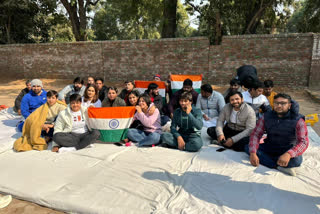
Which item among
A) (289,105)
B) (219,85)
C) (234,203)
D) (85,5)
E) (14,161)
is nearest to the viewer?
(234,203)

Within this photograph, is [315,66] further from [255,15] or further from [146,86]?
[146,86]

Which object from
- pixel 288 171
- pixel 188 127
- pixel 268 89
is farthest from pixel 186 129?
pixel 268 89

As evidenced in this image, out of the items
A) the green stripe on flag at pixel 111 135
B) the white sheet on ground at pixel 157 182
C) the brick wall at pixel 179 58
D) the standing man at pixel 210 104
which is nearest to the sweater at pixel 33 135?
the white sheet on ground at pixel 157 182

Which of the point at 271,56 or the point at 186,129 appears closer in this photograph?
the point at 186,129

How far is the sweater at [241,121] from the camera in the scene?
3.51 m

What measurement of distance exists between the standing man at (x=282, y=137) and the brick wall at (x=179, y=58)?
23.5 feet

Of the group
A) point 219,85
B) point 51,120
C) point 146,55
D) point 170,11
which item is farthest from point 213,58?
point 51,120

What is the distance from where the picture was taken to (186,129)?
12.2ft

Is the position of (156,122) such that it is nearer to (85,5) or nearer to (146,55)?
(146,55)

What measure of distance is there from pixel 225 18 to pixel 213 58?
6.24 ft

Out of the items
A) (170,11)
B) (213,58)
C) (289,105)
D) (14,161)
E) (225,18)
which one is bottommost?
(14,161)

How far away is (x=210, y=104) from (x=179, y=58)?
560cm

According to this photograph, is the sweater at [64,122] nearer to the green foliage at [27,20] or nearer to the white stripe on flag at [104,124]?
the white stripe on flag at [104,124]

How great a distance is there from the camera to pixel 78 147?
3787 millimetres
